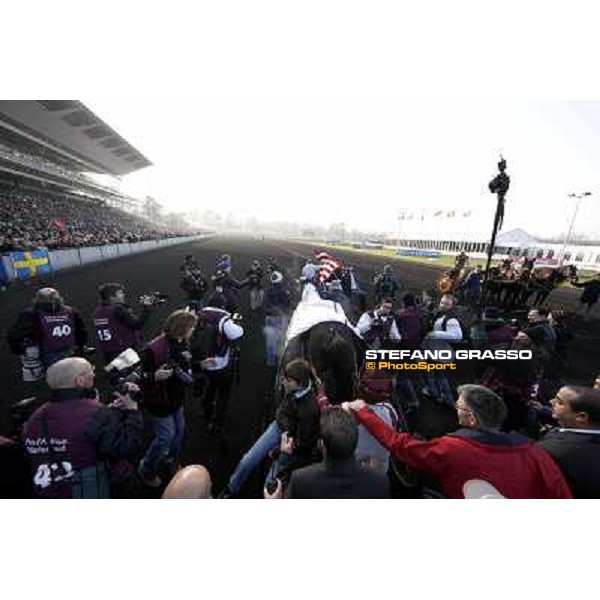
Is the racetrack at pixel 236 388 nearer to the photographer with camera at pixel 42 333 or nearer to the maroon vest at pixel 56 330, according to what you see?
the photographer with camera at pixel 42 333

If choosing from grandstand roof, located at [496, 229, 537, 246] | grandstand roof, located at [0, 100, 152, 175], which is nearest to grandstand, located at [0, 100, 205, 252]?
grandstand roof, located at [0, 100, 152, 175]

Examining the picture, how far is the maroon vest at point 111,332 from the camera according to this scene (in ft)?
13.2

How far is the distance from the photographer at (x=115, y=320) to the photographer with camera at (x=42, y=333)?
0.37 m

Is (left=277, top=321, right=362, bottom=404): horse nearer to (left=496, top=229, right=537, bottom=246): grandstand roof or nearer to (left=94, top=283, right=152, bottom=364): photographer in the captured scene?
(left=94, top=283, right=152, bottom=364): photographer

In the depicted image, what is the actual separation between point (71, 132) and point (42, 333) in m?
39.7

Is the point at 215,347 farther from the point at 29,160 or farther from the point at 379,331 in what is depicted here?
the point at 29,160

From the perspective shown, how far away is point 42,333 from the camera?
12.4 feet

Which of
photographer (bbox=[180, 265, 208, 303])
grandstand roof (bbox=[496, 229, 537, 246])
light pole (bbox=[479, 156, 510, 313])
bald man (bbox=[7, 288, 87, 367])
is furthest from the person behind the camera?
grandstand roof (bbox=[496, 229, 537, 246])

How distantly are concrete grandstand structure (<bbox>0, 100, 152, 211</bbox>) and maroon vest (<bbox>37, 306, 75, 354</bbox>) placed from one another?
2950 centimetres

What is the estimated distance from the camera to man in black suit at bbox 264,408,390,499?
1.88 m

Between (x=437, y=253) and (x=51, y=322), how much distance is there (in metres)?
45.3

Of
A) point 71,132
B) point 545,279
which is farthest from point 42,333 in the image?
point 71,132

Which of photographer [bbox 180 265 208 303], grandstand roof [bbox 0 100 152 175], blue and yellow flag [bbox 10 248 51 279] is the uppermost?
grandstand roof [bbox 0 100 152 175]
